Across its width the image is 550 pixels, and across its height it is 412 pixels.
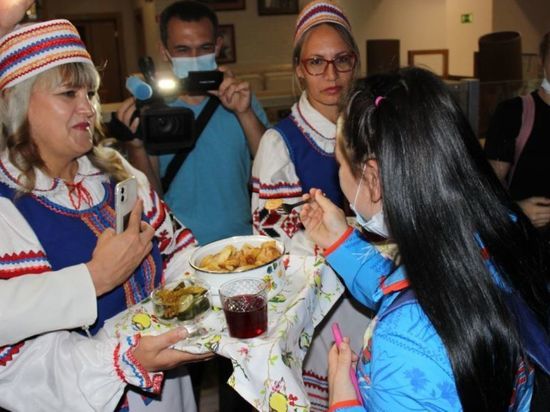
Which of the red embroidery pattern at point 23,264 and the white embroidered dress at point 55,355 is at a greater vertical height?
the red embroidery pattern at point 23,264

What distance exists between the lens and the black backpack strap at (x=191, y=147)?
214 cm

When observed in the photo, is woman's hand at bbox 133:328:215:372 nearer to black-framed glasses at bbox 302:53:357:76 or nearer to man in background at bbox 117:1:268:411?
man in background at bbox 117:1:268:411

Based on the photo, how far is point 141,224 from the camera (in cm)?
153

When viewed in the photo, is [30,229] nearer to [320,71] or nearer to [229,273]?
[229,273]

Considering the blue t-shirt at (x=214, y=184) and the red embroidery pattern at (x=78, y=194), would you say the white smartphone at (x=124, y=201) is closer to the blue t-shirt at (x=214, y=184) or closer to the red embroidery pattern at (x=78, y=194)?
the red embroidery pattern at (x=78, y=194)

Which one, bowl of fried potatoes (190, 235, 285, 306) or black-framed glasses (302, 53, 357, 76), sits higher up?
black-framed glasses (302, 53, 357, 76)

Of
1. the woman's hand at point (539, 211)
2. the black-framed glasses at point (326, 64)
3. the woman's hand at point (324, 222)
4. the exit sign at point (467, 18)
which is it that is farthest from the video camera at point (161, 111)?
the exit sign at point (467, 18)

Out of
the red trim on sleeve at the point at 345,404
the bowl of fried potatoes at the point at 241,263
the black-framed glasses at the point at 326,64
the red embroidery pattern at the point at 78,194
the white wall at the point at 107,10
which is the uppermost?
the white wall at the point at 107,10

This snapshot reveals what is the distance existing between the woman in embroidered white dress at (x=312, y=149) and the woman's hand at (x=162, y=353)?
619 millimetres

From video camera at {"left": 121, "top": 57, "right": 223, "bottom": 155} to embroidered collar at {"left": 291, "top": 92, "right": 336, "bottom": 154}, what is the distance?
0.39 meters

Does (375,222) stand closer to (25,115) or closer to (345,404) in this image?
(345,404)

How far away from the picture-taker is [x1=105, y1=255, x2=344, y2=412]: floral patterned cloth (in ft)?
3.65

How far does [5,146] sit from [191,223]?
0.79 m

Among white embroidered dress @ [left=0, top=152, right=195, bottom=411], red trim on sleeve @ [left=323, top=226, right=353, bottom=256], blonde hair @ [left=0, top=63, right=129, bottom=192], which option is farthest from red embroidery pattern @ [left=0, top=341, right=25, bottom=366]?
red trim on sleeve @ [left=323, top=226, right=353, bottom=256]
